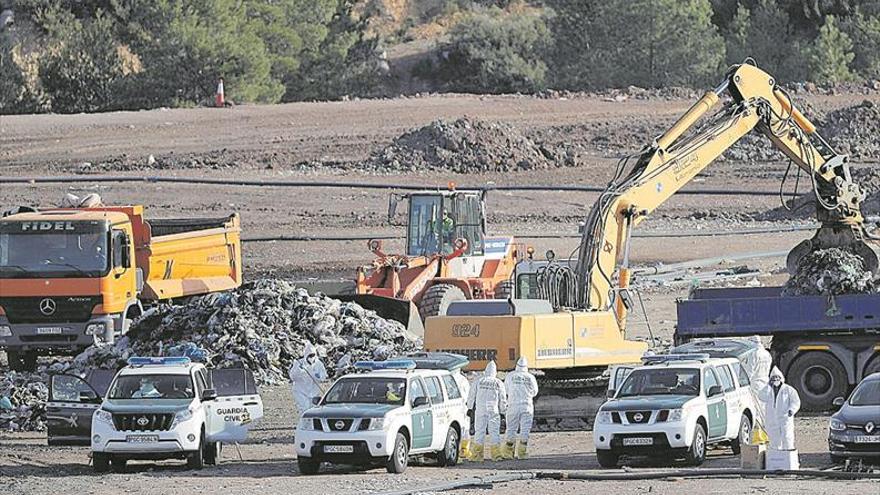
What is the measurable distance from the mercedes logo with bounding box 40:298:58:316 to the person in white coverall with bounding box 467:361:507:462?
10.7 metres

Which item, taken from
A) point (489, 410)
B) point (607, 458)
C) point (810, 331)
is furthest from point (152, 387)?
point (810, 331)

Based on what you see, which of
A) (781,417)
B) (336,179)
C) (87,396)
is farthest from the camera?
(336,179)

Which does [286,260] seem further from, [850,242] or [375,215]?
[850,242]

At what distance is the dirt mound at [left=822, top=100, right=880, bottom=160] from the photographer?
63.5 metres

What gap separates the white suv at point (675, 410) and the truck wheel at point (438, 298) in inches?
350

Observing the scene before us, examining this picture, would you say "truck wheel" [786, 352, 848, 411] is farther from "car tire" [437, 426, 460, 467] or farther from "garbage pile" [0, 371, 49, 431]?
"garbage pile" [0, 371, 49, 431]

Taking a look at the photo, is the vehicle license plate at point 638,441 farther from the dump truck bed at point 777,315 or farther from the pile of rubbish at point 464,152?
the pile of rubbish at point 464,152

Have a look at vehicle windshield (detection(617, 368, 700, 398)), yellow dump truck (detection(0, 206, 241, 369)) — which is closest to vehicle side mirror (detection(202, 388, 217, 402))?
vehicle windshield (detection(617, 368, 700, 398))

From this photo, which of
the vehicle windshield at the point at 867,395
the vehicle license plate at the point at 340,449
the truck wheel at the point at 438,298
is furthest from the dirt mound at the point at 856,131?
the vehicle license plate at the point at 340,449

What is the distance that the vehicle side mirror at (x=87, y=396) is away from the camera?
24795 mm

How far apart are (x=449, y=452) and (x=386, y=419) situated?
1.63 m

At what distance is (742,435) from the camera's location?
932 inches

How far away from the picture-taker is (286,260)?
1905 inches

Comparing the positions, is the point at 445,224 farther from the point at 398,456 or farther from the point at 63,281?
the point at 398,456
